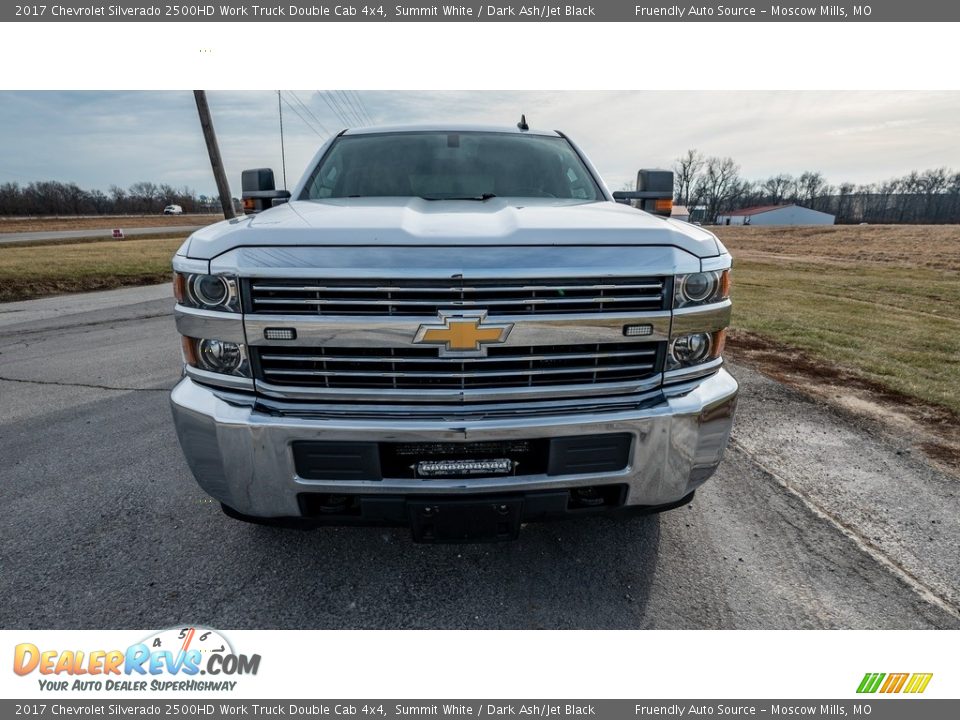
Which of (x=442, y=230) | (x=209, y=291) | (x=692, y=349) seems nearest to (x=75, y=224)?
(x=209, y=291)

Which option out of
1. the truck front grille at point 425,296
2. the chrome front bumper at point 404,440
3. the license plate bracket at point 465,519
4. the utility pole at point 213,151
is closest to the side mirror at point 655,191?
the truck front grille at point 425,296

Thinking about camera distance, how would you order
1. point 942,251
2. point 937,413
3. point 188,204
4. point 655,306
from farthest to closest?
point 188,204, point 942,251, point 937,413, point 655,306

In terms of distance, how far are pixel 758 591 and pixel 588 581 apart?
0.69m

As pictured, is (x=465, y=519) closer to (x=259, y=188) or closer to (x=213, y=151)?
(x=259, y=188)

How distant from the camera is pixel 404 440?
6.37 ft

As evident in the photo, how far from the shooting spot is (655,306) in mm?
2072

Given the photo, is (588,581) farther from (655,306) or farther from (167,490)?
(167,490)

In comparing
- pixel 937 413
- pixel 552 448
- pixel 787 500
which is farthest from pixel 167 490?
pixel 937 413

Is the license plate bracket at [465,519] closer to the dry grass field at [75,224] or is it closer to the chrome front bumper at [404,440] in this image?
the chrome front bumper at [404,440]

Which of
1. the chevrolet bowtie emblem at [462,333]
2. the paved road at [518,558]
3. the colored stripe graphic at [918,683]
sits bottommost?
the colored stripe graphic at [918,683]

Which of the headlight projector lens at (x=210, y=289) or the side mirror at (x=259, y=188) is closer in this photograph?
the headlight projector lens at (x=210, y=289)

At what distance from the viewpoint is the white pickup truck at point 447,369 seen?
1934mm

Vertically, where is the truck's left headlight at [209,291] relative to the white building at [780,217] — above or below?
above

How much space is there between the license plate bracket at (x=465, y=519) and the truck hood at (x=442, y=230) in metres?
0.92
